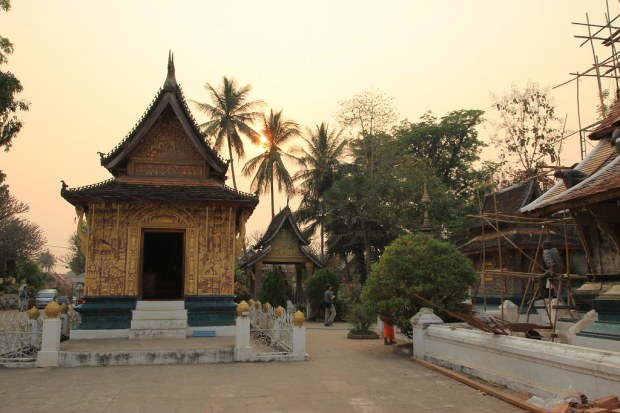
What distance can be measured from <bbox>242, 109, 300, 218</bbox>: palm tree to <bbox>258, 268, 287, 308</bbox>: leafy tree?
1386 centimetres

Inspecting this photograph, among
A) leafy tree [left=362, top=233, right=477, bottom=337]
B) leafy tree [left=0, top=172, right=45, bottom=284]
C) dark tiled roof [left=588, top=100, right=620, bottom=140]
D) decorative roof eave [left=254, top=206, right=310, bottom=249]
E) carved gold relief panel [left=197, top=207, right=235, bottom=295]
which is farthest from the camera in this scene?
leafy tree [left=0, top=172, right=45, bottom=284]

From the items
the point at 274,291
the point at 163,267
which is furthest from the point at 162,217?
the point at 274,291

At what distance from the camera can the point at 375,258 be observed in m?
35.2

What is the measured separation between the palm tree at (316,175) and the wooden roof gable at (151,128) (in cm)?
2352

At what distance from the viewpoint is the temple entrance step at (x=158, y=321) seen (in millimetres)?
12414

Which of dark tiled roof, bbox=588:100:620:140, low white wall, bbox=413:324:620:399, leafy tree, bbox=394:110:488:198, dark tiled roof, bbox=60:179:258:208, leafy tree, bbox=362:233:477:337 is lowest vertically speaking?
low white wall, bbox=413:324:620:399

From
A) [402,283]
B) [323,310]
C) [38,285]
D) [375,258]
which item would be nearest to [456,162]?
[375,258]

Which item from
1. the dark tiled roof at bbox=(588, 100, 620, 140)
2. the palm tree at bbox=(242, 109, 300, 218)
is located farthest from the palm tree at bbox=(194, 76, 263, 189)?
the dark tiled roof at bbox=(588, 100, 620, 140)

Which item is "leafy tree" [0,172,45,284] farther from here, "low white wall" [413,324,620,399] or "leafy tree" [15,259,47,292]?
"low white wall" [413,324,620,399]

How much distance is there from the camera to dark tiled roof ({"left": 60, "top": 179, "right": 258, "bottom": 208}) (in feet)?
41.2

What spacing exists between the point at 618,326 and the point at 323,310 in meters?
16.7

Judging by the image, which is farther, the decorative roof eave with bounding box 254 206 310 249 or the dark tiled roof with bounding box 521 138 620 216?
the decorative roof eave with bounding box 254 206 310 249

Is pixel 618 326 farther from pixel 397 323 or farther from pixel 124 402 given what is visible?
pixel 124 402

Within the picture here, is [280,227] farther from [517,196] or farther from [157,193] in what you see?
[157,193]
